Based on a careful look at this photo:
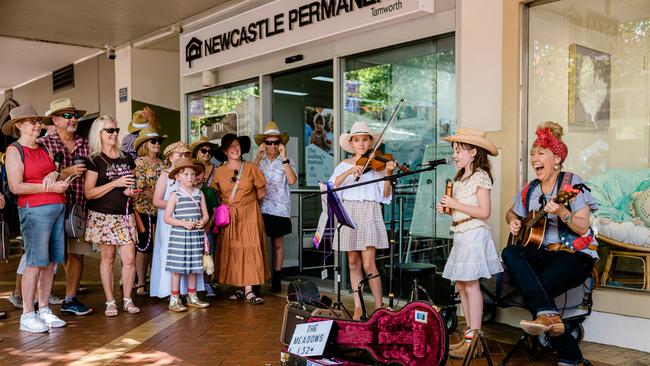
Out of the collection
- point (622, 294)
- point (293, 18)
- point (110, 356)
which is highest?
point (293, 18)

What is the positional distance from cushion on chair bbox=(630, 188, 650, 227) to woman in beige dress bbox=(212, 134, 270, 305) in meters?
3.33

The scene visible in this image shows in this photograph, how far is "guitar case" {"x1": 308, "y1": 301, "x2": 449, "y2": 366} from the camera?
3506mm

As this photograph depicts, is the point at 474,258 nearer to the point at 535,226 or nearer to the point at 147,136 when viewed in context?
the point at 535,226

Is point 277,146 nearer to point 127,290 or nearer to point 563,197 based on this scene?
point 127,290

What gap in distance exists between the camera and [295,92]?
7957mm

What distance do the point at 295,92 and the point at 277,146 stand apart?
4.97 ft

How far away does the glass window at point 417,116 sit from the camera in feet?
19.3

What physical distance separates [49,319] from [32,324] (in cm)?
18

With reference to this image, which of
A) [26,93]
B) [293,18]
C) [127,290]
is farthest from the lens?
[26,93]

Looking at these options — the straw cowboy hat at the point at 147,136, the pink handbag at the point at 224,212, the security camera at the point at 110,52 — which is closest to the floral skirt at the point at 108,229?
the pink handbag at the point at 224,212

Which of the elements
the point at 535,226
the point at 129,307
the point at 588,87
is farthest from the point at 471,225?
the point at 129,307

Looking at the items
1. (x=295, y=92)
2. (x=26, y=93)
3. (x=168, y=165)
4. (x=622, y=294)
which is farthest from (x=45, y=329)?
(x=26, y=93)

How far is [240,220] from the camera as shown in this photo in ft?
20.5

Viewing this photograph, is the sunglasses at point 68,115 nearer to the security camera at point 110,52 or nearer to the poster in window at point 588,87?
the poster in window at point 588,87
